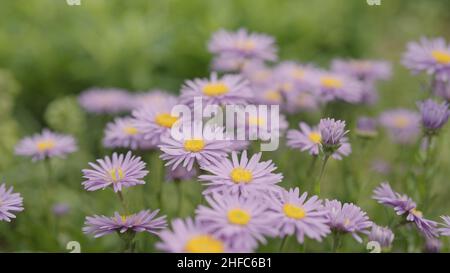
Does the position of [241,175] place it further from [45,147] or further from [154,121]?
[45,147]

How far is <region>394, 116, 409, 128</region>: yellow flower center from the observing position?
210cm

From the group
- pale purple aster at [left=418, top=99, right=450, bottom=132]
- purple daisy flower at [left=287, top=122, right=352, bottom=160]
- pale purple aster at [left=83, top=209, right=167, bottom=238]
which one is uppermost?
pale purple aster at [left=418, top=99, right=450, bottom=132]

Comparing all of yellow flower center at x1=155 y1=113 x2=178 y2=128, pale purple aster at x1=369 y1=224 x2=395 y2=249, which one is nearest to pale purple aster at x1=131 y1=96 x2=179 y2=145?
yellow flower center at x1=155 y1=113 x2=178 y2=128

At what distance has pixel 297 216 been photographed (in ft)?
3.38

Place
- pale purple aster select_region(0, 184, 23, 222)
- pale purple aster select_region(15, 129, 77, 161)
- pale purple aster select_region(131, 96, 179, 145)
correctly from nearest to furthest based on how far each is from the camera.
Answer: pale purple aster select_region(0, 184, 23, 222)
pale purple aster select_region(131, 96, 179, 145)
pale purple aster select_region(15, 129, 77, 161)

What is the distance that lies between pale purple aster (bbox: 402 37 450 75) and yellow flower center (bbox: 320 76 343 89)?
0.67ft

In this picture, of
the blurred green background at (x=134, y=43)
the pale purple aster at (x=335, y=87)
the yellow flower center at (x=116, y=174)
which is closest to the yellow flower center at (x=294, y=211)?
the yellow flower center at (x=116, y=174)

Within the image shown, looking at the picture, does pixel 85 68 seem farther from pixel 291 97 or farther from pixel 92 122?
pixel 291 97

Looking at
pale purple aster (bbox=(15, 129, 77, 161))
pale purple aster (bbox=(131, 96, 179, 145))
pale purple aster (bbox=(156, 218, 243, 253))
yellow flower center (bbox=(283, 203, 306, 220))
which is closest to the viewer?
pale purple aster (bbox=(156, 218, 243, 253))

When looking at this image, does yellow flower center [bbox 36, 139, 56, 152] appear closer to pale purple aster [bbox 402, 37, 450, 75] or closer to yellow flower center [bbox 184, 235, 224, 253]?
yellow flower center [bbox 184, 235, 224, 253]

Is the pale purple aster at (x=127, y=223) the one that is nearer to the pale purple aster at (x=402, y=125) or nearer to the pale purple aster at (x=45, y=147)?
the pale purple aster at (x=45, y=147)

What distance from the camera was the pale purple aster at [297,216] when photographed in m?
1.00

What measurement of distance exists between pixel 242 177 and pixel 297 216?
15 cm
